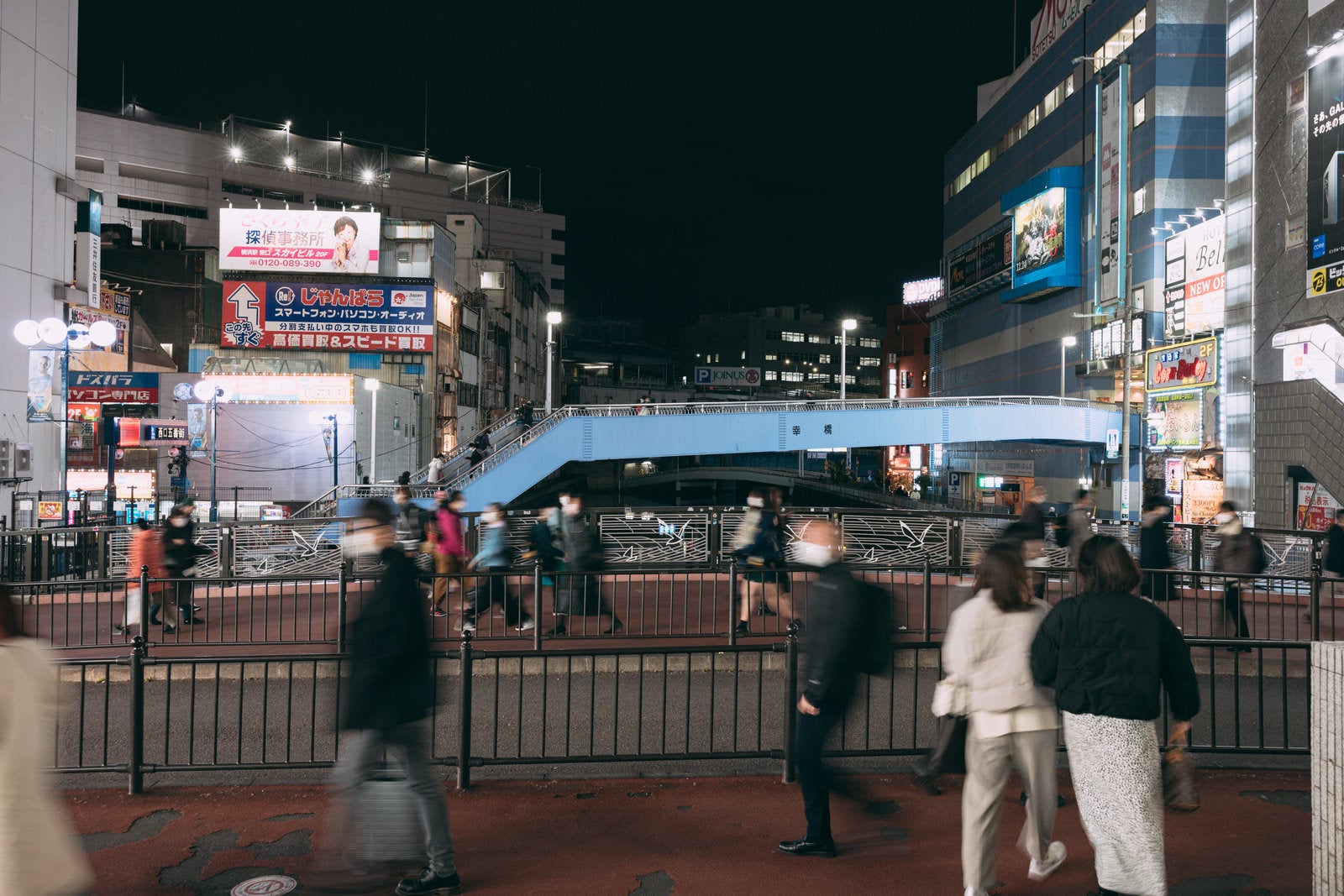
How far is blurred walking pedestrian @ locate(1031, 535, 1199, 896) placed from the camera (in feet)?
13.6

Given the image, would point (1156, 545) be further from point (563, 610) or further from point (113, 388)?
point (113, 388)

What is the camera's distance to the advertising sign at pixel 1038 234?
1903 inches

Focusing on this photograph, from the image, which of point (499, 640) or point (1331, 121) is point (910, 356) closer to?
point (1331, 121)

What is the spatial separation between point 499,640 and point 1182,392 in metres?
30.6

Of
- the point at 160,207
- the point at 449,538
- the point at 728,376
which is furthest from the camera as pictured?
the point at 728,376

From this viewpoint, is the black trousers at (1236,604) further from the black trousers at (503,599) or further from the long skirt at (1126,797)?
the black trousers at (503,599)

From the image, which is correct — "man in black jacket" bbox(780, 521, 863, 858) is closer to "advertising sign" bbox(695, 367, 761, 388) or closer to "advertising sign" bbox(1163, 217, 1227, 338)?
"advertising sign" bbox(1163, 217, 1227, 338)

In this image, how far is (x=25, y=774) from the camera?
3441 mm

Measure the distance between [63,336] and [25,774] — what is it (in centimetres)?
2266

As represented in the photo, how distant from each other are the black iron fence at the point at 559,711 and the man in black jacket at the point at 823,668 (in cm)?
26

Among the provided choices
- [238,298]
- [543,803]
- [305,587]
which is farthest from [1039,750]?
[238,298]

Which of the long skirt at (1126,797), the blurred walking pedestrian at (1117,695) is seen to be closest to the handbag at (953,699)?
the blurred walking pedestrian at (1117,695)

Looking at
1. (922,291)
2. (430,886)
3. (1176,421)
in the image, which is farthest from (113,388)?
(922,291)

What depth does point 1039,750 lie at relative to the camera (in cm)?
463
